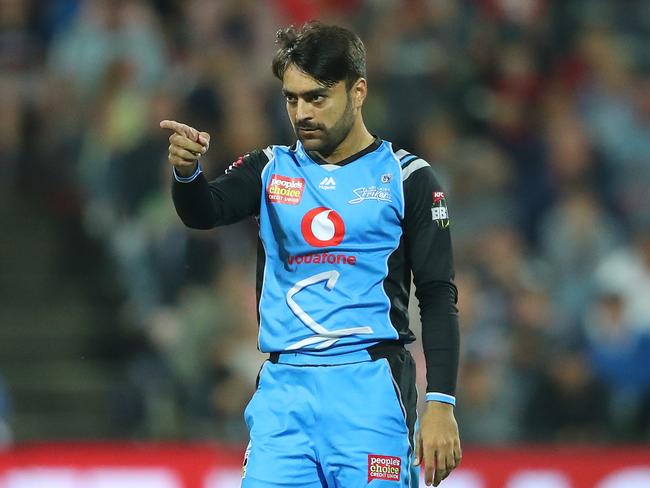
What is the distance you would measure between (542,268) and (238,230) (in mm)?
2375

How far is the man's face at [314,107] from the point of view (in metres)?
4.64

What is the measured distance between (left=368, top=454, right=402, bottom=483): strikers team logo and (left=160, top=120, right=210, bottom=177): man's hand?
116 centimetres

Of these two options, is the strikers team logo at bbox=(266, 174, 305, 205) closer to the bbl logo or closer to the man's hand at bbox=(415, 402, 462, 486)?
the bbl logo

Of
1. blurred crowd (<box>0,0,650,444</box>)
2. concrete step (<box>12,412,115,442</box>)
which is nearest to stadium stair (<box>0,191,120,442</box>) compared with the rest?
concrete step (<box>12,412,115,442</box>)

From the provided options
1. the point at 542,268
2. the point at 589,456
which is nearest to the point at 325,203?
the point at 589,456

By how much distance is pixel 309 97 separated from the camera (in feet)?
15.3

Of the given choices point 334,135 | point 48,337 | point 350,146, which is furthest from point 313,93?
point 48,337

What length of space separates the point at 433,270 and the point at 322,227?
414 mm

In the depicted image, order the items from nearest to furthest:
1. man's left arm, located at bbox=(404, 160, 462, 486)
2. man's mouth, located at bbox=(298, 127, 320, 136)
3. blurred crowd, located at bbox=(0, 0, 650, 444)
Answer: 1. man's left arm, located at bbox=(404, 160, 462, 486)
2. man's mouth, located at bbox=(298, 127, 320, 136)
3. blurred crowd, located at bbox=(0, 0, 650, 444)

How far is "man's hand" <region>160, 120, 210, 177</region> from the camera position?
446 cm

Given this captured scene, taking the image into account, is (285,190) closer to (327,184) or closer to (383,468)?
(327,184)

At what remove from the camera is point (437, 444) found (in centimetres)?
448

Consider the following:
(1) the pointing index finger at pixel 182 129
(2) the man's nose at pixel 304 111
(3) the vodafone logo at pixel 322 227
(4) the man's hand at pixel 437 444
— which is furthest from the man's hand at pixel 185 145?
(4) the man's hand at pixel 437 444

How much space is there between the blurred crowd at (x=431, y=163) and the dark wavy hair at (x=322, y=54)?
4.34 metres
